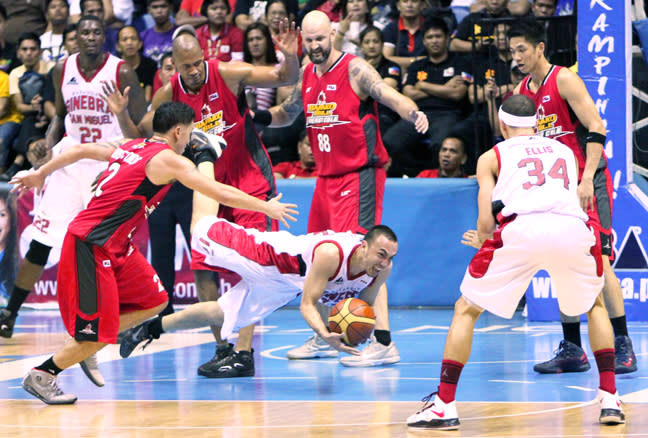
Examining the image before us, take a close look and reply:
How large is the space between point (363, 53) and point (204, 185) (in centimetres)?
684

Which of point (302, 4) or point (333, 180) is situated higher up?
point (302, 4)

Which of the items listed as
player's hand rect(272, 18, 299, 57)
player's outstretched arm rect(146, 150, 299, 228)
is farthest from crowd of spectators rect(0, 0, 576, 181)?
player's outstretched arm rect(146, 150, 299, 228)

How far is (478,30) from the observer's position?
12312 mm

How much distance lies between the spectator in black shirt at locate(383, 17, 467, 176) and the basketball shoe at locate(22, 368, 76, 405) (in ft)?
21.8

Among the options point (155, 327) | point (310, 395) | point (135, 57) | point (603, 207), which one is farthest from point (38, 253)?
point (603, 207)

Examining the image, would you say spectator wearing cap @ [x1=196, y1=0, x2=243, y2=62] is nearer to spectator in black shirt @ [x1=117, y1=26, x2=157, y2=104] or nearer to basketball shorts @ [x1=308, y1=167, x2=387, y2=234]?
spectator in black shirt @ [x1=117, y1=26, x2=157, y2=104]

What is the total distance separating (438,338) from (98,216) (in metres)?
3.93

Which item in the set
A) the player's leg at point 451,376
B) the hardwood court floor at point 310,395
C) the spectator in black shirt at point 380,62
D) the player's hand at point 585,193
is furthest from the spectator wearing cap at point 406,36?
the player's leg at point 451,376

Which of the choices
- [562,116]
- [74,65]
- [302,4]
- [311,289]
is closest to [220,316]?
[311,289]

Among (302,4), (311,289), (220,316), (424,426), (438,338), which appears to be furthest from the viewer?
(302,4)

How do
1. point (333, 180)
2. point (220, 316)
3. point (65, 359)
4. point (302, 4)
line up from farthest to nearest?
point (302, 4) → point (333, 180) → point (220, 316) → point (65, 359)

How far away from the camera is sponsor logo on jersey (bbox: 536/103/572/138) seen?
26.0 feet

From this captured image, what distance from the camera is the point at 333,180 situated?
28.3 feet

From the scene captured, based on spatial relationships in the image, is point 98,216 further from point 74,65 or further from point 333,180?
point 74,65
